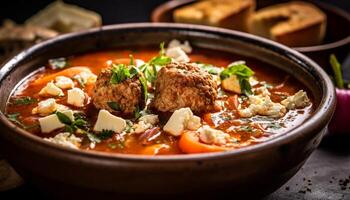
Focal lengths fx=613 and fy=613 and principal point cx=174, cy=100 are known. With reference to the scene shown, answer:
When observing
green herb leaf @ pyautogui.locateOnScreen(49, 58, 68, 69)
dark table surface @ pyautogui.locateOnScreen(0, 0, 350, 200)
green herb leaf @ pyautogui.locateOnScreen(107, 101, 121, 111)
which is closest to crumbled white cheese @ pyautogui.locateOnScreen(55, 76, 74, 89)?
green herb leaf @ pyautogui.locateOnScreen(49, 58, 68, 69)

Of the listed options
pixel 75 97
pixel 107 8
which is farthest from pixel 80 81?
pixel 107 8

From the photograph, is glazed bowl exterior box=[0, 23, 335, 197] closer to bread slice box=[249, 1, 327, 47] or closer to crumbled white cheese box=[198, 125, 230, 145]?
crumbled white cheese box=[198, 125, 230, 145]

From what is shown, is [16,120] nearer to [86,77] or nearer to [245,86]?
[86,77]

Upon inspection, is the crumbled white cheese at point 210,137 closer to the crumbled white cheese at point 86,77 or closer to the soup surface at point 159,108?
the soup surface at point 159,108

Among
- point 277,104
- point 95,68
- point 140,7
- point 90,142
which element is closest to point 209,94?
point 277,104

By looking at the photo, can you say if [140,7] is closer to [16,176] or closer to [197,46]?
[197,46]
